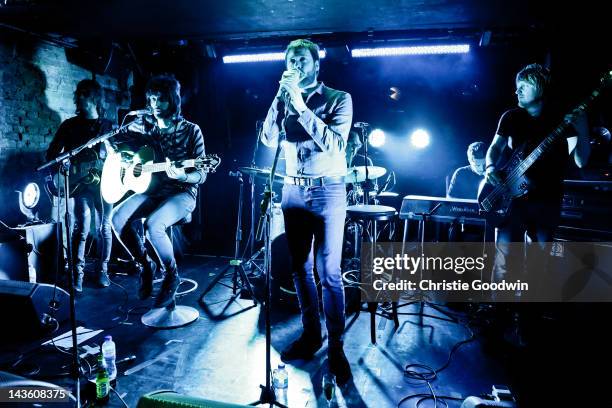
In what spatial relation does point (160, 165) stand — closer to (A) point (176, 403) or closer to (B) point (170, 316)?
(B) point (170, 316)

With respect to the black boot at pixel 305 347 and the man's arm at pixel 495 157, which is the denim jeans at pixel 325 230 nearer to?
the black boot at pixel 305 347

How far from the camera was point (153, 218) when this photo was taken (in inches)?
143

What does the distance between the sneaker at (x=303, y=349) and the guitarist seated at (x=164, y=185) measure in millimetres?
1552

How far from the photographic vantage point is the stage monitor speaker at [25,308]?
133 inches

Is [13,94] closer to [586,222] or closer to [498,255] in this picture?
[498,255]

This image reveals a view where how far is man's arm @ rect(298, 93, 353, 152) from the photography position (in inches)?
98.5

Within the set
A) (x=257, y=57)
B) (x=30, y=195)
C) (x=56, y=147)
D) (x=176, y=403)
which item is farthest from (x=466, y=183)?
(x=30, y=195)

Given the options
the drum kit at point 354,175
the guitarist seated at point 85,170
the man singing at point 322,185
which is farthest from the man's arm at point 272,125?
the guitarist seated at point 85,170

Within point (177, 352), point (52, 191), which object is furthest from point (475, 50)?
point (52, 191)

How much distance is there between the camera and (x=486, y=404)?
1746mm

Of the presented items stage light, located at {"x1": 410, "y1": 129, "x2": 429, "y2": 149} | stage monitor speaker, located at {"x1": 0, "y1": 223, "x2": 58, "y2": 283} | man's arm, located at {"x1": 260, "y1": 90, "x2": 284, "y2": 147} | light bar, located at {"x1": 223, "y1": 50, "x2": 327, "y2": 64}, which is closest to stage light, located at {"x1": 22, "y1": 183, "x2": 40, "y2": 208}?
stage monitor speaker, located at {"x1": 0, "y1": 223, "x2": 58, "y2": 283}

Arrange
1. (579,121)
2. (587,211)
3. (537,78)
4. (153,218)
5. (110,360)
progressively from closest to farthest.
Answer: (110,360) < (579,121) < (537,78) < (153,218) < (587,211)

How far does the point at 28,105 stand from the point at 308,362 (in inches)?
224

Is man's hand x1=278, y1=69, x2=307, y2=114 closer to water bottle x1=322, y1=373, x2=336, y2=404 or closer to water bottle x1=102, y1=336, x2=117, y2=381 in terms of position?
water bottle x1=322, y1=373, x2=336, y2=404
